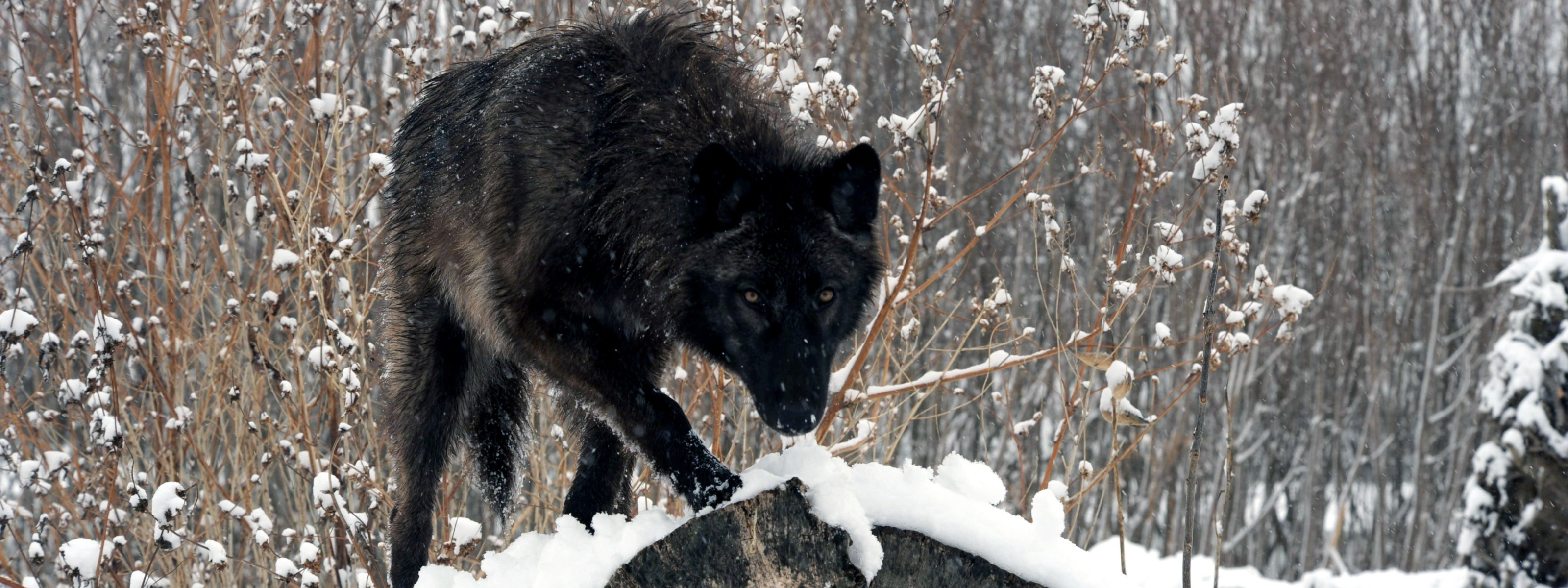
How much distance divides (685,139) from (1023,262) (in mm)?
14645

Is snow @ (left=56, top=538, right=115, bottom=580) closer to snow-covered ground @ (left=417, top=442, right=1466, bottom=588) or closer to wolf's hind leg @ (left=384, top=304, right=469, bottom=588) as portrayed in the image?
wolf's hind leg @ (left=384, top=304, right=469, bottom=588)

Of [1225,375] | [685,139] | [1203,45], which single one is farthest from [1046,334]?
[685,139]

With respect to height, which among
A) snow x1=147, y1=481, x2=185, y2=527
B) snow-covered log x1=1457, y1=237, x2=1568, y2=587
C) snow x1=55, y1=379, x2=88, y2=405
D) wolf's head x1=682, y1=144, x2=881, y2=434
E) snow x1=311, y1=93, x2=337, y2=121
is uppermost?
snow x1=311, y1=93, x2=337, y2=121

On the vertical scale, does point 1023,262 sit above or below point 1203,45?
below

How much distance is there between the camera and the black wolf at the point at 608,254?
2975 millimetres

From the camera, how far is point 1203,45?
1614cm

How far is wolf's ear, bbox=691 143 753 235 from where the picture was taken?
293cm

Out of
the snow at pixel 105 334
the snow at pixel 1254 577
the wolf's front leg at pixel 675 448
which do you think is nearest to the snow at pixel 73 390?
the snow at pixel 105 334

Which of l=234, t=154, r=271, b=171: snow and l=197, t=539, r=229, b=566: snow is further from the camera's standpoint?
l=234, t=154, r=271, b=171: snow

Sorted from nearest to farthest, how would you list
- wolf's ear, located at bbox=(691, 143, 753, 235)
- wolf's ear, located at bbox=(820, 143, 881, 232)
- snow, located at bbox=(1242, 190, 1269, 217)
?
wolf's ear, located at bbox=(691, 143, 753, 235), wolf's ear, located at bbox=(820, 143, 881, 232), snow, located at bbox=(1242, 190, 1269, 217)

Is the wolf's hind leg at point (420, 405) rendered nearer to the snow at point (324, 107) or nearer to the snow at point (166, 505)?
the snow at point (166, 505)

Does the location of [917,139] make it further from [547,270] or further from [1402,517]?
[1402,517]

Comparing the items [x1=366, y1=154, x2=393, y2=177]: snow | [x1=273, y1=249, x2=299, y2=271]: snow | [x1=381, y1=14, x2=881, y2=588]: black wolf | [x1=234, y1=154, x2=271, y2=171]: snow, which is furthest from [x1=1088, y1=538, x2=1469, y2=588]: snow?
[x1=234, y1=154, x2=271, y2=171]: snow

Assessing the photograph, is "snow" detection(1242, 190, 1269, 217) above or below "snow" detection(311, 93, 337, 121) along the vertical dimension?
below
